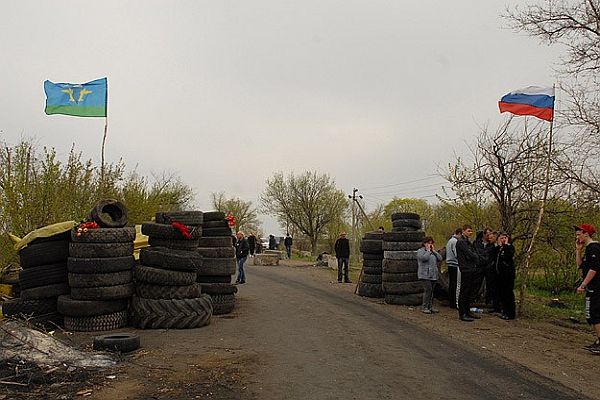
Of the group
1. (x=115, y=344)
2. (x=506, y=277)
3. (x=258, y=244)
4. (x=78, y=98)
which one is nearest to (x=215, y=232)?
(x=115, y=344)

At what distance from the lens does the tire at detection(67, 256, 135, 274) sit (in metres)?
9.95

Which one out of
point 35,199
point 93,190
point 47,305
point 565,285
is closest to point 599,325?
point 47,305

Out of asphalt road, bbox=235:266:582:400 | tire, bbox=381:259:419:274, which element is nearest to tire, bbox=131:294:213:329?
asphalt road, bbox=235:266:582:400

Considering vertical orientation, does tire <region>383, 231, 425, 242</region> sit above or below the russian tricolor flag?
below

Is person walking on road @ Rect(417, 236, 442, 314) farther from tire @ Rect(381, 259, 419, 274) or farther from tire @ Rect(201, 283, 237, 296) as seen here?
tire @ Rect(201, 283, 237, 296)

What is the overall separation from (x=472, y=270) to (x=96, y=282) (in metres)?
7.73

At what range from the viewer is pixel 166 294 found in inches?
408

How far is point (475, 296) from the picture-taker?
1479 cm

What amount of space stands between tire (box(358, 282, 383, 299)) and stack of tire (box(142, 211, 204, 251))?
6441 millimetres

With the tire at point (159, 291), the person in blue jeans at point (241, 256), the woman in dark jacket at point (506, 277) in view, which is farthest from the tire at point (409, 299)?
the person in blue jeans at point (241, 256)

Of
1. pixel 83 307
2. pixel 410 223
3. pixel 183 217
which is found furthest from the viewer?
pixel 410 223

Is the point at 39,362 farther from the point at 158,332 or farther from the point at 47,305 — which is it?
the point at 47,305

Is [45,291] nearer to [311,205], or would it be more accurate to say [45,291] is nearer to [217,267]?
[217,267]

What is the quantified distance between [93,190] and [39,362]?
13.0 m
